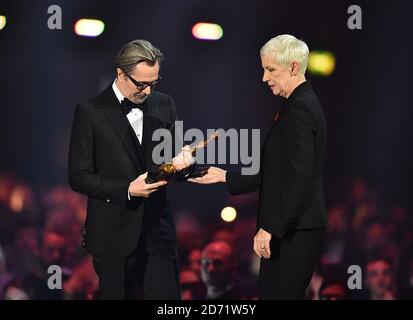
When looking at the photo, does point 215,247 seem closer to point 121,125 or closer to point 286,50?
point 121,125

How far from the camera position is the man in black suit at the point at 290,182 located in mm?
3182

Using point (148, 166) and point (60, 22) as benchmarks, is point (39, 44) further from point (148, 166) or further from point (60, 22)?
point (148, 166)

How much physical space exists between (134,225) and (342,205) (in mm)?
1843

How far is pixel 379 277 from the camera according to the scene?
16.1 ft

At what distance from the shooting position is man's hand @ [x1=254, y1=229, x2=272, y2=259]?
3225 millimetres

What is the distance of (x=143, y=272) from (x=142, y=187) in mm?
445

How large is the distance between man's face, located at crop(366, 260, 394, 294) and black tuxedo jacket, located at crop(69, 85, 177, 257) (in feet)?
5.99

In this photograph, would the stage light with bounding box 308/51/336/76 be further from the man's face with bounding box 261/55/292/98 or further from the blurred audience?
the man's face with bounding box 261/55/292/98

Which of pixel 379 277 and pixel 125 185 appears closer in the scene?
pixel 125 185

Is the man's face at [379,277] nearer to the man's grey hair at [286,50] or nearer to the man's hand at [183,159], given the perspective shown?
the man's hand at [183,159]

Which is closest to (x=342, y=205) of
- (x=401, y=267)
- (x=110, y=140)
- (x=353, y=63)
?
(x=401, y=267)

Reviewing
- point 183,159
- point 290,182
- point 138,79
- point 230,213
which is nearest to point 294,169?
point 290,182

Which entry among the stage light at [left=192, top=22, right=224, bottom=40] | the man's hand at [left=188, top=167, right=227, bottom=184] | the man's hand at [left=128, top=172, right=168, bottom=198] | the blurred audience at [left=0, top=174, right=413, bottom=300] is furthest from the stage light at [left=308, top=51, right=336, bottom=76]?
the man's hand at [left=128, top=172, right=168, bottom=198]

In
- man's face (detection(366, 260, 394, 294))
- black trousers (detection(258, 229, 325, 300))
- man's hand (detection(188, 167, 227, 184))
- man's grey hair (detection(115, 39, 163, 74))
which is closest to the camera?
black trousers (detection(258, 229, 325, 300))
